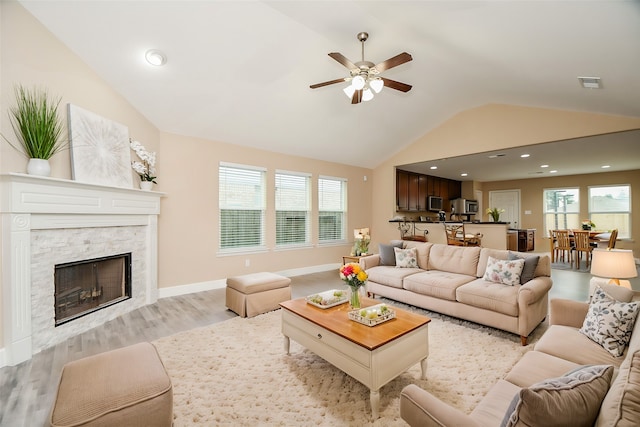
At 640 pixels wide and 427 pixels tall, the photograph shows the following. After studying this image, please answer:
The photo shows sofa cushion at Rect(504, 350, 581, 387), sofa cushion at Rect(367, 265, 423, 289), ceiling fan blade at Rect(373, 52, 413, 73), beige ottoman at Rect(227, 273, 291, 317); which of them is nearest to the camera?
sofa cushion at Rect(504, 350, 581, 387)

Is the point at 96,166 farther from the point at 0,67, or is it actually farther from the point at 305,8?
the point at 305,8

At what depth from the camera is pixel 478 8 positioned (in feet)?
7.95

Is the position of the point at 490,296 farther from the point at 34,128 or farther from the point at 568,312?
the point at 34,128

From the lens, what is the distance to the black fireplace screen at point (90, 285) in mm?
3068

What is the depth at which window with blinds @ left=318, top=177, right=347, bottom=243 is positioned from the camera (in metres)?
6.59

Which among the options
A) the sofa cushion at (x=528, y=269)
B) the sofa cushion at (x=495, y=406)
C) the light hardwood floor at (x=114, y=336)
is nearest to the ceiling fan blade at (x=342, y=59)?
the sofa cushion at (x=495, y=406)

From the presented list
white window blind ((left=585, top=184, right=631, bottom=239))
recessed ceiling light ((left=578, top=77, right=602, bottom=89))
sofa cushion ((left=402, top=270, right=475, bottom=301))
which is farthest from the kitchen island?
white window blind ((left=585, top=184, right=631, bottom=239))

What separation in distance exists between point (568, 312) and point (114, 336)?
4.38m

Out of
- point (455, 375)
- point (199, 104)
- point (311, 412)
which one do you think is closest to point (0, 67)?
point (199, 104)

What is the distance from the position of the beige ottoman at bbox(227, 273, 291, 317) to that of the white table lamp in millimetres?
3354

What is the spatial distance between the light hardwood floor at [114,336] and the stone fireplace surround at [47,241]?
0.15 meters

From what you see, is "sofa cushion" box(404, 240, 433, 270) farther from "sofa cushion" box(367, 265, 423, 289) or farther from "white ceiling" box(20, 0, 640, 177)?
"white ceiling" box(20, 0, 640, 177)

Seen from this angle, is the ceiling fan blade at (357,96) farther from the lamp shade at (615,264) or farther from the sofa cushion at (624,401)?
the sofa cushion at (624,401)

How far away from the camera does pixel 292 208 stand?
19.9ft
